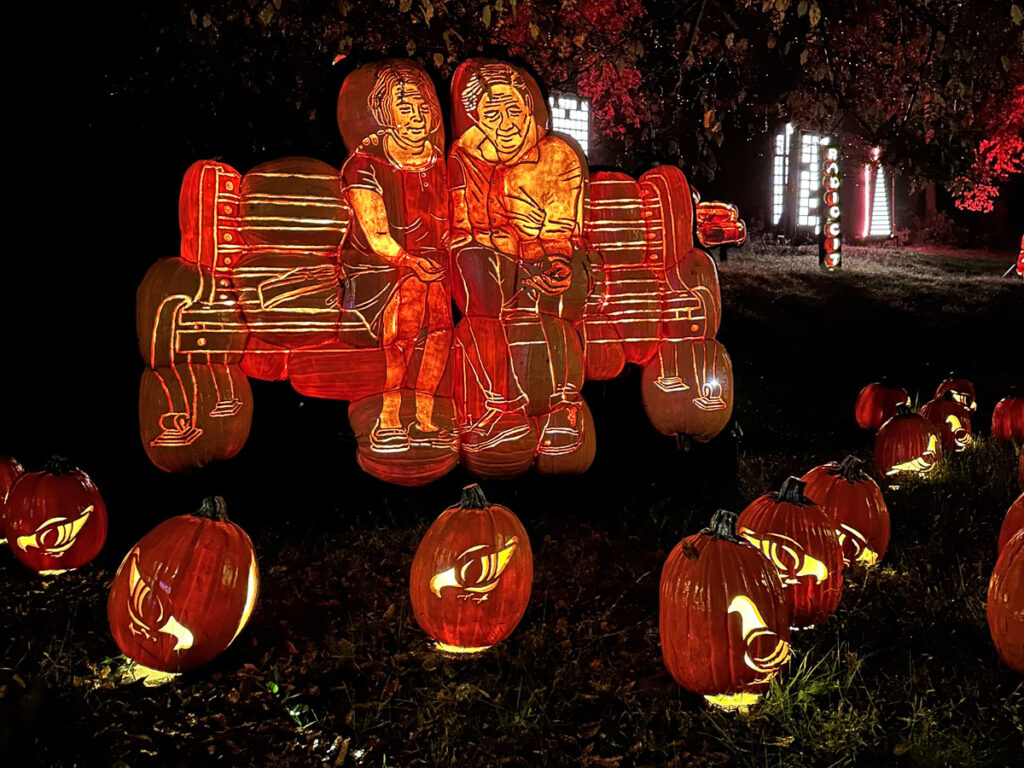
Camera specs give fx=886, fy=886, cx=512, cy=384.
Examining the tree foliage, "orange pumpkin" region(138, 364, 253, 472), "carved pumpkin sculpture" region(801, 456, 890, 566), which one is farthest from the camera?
the tree foliage

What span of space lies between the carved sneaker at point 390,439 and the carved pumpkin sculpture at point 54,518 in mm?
1486

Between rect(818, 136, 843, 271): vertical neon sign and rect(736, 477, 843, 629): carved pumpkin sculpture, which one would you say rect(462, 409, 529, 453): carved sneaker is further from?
rect(818, 136, 843, 271): vertical neon sign

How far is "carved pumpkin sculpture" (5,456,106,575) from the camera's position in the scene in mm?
4469

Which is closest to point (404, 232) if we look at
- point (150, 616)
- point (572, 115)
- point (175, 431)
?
point (175, 431)

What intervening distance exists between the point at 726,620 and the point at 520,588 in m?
0.94

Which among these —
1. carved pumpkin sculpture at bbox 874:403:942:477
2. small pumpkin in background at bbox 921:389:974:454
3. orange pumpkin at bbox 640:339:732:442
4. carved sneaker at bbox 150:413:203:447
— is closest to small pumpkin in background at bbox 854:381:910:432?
small pumpkin in background at bbox 921:389:974:454

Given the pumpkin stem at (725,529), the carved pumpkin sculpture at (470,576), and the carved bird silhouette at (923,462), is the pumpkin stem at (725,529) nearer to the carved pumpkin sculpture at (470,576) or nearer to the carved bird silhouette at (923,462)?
the carved pumpkin sculpture at (470,576)

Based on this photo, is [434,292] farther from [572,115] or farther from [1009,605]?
[572,115]

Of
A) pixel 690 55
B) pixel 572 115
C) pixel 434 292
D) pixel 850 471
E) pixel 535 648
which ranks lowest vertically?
pixel 535 648

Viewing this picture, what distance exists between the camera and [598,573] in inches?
187

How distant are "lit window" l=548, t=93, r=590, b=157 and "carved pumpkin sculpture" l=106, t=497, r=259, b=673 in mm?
12810

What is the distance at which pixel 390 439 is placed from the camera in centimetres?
472

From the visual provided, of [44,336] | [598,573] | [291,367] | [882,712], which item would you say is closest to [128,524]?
[291,367]

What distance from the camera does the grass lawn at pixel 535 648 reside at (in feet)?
10.3
